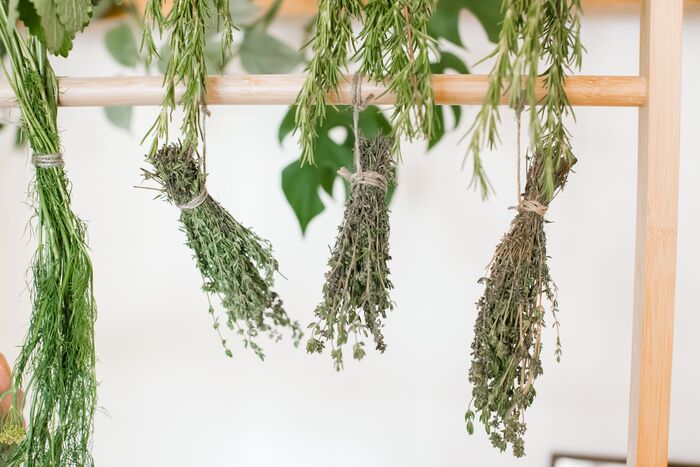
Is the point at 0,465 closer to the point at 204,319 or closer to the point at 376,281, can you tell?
the point at 204,319

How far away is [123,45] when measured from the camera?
125 cm

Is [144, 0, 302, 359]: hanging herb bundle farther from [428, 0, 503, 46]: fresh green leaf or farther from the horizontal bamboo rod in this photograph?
[428, 0, 503, 46]: fresh green leaf

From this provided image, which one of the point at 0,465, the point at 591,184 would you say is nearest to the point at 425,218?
the point at 591,184

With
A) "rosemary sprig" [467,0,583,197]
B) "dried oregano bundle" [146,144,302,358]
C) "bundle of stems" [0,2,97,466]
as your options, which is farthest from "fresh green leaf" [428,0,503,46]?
"bundle of stems" [0,2,97,466]

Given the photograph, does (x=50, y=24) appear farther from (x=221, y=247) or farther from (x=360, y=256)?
(x=360, y=256)

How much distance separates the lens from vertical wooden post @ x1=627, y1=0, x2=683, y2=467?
82 cm

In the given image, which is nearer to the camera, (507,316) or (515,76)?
(515,76)

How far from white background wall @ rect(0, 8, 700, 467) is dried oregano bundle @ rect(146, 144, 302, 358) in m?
0.39

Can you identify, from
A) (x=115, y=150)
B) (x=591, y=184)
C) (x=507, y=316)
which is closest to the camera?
(x=507, y=316)

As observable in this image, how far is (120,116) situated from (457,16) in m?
0.68

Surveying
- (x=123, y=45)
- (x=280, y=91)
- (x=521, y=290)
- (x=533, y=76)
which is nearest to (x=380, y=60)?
(x=280, y=91)

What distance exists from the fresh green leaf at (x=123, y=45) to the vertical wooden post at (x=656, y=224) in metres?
0.91

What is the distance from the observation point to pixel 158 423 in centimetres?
133

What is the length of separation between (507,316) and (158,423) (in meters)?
0.82
